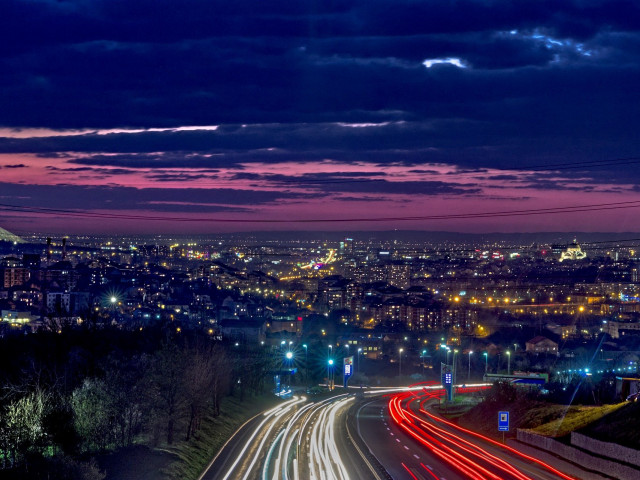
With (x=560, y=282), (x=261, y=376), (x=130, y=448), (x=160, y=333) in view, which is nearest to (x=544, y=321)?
(x=560, y=282)

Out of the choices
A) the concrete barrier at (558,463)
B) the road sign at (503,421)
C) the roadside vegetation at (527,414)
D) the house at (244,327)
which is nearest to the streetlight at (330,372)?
the roadside vegetation at (527,414)

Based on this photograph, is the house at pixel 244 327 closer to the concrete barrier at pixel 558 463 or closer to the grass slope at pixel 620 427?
the concrete barrier at pixel 558 463

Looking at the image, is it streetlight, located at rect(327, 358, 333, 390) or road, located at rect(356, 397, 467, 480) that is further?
streetlight, located at rect(327, 358, 333, 390)

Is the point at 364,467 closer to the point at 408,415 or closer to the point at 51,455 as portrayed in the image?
the point at 51,455

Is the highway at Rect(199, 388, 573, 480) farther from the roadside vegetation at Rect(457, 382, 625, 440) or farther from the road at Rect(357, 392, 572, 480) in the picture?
the roadside vegetation at Rect(457, 382, 625, 440)

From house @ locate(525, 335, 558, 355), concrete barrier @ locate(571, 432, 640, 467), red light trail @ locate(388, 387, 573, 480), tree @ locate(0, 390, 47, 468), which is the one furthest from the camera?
house @ locate(525, 335, 558, 355)

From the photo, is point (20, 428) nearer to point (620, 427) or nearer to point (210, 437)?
point (210, 437)

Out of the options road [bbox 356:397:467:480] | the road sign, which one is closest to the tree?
road [bbox 356:397:467:480]
